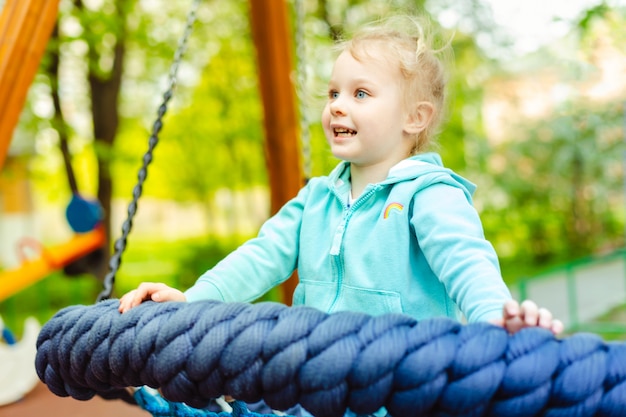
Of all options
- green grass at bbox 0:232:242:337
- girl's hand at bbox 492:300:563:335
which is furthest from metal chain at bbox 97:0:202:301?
green grass at bbox 0:232:242:337

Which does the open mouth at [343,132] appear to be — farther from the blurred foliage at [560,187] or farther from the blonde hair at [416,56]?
the blurred foliage at [560,187]

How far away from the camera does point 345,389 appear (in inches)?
22.6

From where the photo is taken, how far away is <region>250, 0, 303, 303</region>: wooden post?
236cm

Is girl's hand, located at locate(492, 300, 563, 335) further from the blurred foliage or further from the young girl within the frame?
the blurred foliage

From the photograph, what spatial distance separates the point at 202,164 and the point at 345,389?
9.24 meters

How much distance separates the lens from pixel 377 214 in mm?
1068

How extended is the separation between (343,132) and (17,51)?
77 cm

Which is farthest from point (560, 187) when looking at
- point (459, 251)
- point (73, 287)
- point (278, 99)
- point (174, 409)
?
point (174, 409)

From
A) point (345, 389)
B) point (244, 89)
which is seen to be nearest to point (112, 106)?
point (244, 89)

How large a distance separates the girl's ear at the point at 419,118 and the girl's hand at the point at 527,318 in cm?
52

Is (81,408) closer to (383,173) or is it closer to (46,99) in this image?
(383,173)

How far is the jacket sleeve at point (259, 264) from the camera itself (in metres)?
1.07

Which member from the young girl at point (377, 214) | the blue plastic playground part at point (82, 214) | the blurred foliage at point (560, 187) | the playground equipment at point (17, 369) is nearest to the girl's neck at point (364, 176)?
the young girl at point (377, 214)

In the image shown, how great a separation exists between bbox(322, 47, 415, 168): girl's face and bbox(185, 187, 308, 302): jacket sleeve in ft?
0.61
